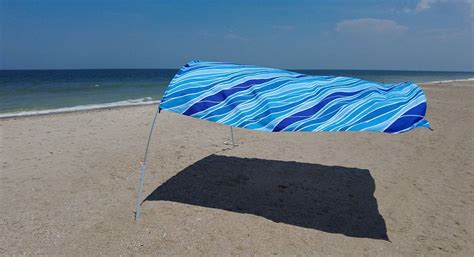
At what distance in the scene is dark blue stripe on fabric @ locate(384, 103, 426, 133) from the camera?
4598 millimetres

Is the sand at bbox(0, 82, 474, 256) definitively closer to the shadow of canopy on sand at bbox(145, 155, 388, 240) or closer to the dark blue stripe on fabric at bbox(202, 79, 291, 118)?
the shadow of canopy on sand at bbox(145, 155, 388, 240)

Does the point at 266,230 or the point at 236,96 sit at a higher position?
the point at 236,96

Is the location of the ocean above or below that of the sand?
below

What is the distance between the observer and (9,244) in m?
4.54

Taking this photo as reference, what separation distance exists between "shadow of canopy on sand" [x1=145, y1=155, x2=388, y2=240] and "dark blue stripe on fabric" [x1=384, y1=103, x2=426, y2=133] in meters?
1.49

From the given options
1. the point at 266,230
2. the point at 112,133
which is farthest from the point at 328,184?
the point at 112,133

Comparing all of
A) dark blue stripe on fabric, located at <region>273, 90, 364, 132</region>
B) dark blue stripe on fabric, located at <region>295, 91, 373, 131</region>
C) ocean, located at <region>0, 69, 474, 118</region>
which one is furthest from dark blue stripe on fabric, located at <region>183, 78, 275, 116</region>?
ocean, located at <region>0, 69, 474, 118</region>

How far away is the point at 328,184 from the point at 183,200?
273 cm

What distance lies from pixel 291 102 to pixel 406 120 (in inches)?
59.4

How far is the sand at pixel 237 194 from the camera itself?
15.4 ft

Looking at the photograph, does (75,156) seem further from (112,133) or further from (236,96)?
(236,96)

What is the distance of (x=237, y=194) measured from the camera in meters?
6.26

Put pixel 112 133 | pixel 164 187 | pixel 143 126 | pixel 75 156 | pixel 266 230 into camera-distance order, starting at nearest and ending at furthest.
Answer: pixel 266 230, pixel 164 187, pixel 75 156, pixel 112 133, pixel 143 126

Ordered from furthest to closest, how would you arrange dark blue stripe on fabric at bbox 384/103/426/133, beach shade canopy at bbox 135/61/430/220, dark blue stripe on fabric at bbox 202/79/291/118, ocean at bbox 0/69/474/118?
ocean at bbox 0/69/474/118 → dark blue stripe on fabric at bbox 202/79/291/118 → beach shade canopy at bbox 135/61/430/220 → dark blue stripe on fabric at bbox 384/103/426/133
